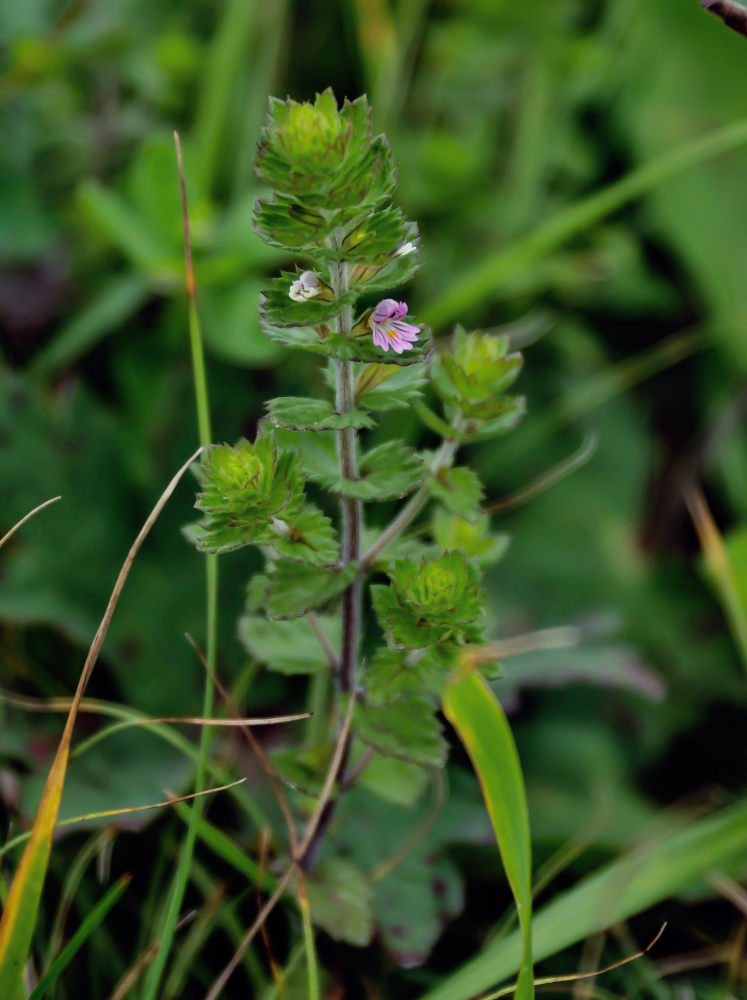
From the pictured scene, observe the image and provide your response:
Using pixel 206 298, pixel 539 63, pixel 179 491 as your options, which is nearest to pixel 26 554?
pixel 179 491

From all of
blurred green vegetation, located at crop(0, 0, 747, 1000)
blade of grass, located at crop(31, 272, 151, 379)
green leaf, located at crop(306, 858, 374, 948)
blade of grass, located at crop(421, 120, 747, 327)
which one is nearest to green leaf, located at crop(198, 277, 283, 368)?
blurred green vegetation, located at crop(0, 0, 747, 1000)

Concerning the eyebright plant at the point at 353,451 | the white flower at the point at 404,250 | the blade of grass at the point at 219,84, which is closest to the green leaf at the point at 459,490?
the eyebright plant at the point at 353,451

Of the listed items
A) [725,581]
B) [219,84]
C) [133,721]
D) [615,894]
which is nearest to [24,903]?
[133,721]

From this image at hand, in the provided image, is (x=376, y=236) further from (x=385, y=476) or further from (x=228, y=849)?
(x=228, y=849)

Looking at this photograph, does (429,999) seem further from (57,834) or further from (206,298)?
(206,298)

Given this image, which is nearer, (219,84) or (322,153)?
(322,153)

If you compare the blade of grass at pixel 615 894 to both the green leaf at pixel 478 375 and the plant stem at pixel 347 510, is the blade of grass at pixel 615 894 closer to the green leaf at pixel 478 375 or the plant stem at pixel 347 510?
the plant stem at pixel 347 510
